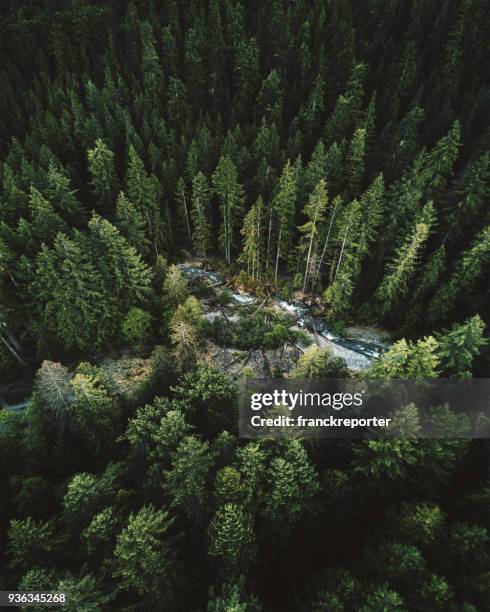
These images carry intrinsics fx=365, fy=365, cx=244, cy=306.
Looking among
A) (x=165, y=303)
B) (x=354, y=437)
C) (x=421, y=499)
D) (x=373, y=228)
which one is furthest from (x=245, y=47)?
(x=421, y=499)

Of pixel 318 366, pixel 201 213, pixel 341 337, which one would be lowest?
pixel 318 366

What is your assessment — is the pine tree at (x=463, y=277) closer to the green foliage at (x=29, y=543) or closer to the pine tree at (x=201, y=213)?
the pine tree at (x=201, y=213)

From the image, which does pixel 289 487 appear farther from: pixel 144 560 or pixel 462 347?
pixel 462 347

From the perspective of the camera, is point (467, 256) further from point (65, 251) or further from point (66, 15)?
point (66, 15)

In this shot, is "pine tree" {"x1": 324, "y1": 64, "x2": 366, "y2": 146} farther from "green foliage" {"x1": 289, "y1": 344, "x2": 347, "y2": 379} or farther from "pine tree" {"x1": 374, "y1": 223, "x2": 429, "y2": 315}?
"green foliage" {"x1": 289, "y1": 344, "x2": 347, "y2": 379}

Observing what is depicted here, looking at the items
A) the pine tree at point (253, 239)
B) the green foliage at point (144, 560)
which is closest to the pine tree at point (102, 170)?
the pine tree at point (253, 239)

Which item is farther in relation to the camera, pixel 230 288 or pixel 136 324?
pixel 230 288

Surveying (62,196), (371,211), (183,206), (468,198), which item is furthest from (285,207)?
(62,196)
